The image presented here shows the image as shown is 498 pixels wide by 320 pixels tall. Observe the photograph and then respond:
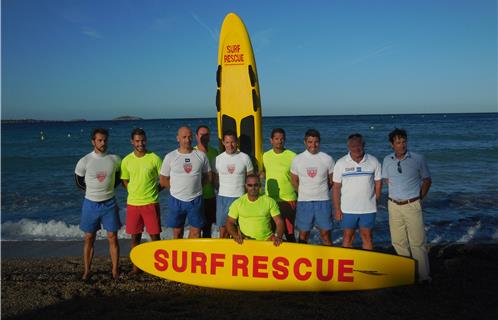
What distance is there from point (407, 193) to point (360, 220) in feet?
1.70

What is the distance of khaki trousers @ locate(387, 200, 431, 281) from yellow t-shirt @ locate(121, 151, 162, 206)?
237cm

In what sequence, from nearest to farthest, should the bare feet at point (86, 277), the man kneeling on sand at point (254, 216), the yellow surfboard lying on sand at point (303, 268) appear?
1. the man kneeling on sand at point (254, 216)
2. the yellow surfboard lying on sand at point (303, 268)
3. the bare feet at point (86, 277)

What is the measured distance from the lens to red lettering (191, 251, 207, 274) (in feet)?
12.3

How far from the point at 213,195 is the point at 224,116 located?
1790 mm

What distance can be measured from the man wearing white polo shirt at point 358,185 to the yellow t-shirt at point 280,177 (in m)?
0.55

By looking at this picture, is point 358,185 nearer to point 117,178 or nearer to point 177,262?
point 177,262

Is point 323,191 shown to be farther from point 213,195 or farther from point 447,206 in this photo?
point 447,206

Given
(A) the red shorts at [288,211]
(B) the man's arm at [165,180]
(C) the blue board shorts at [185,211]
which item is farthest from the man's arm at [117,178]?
(A) the red shorts at [288,211]

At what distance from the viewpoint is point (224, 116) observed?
5.79m

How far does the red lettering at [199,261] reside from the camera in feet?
12.3

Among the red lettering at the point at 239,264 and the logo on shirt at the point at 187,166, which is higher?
the logo on shirt at the point at 187,166

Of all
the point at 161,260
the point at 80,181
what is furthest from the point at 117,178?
the point at 161,260

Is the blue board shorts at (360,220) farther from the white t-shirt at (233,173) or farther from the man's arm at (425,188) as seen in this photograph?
the white t-shirt at (233,173)

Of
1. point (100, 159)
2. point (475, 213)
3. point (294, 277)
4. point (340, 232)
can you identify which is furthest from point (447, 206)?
point (100, 159)
